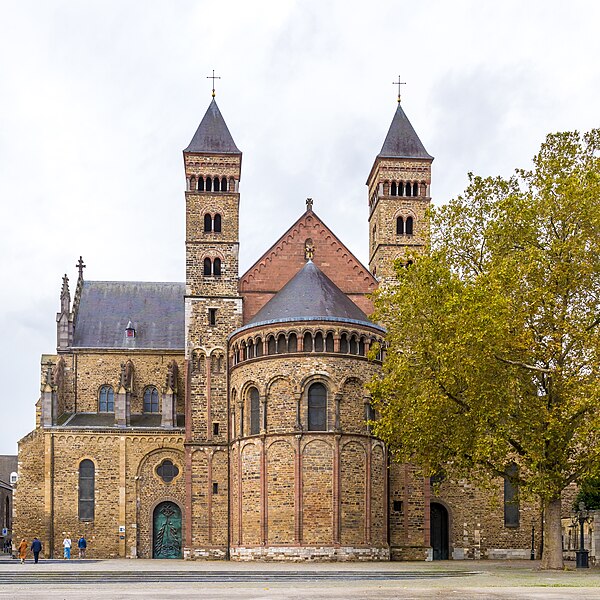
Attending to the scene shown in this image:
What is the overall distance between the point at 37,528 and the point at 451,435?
1107 inches

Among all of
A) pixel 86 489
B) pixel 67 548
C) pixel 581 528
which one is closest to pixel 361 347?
pixel 581 528

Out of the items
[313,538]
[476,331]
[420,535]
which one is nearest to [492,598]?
[476,331]

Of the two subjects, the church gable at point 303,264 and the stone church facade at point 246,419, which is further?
the church gable at point 303,264

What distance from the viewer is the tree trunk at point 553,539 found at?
37.9 meters

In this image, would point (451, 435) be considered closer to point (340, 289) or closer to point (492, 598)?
point (492, 598)

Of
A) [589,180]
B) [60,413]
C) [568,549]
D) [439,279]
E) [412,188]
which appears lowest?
[568,549]

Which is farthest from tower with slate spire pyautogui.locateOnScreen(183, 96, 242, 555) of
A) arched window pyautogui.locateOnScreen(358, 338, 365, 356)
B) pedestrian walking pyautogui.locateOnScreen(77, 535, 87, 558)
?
arched window pyautogui.locateOnScreen(358, 338, 365, 356)

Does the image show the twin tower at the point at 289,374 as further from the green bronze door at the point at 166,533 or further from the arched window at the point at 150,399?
the arched window at the point at 150,399

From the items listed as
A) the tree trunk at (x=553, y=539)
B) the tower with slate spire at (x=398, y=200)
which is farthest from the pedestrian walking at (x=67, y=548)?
the tree trunk at (x=553, y=539)

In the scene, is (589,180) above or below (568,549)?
above

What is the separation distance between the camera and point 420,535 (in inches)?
2068

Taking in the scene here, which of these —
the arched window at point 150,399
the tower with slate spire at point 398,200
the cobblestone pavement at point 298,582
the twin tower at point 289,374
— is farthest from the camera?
the arched window at point 150,399

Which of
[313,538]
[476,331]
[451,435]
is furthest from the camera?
[313,538]

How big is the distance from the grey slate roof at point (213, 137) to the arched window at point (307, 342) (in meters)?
13.8
